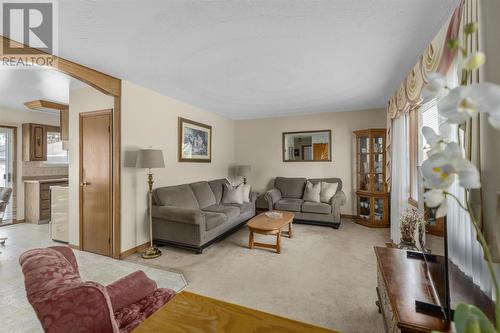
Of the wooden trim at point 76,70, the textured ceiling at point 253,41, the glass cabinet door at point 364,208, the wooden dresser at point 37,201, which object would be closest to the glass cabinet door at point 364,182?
the glass cabinet door at point 364,208

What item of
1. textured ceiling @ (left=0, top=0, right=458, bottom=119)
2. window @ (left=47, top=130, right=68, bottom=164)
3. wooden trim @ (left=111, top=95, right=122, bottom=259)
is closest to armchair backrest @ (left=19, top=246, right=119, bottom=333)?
textured ceiling @ (left=0, top=0, right=458, bottom=119)

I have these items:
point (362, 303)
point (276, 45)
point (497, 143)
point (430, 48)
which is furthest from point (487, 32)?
point (362, 303)

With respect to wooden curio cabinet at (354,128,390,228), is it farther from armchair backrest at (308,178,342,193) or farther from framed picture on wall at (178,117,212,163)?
framed picture on wall at (178,117,212,163)

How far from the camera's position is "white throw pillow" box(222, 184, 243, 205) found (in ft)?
14.9

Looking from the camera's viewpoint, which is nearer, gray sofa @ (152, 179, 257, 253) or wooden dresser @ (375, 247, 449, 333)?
wooden dresser @ (375, 247, 449, 333)

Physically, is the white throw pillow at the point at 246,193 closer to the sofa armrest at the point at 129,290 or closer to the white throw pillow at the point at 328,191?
the white throw pillow at the point at 328,191

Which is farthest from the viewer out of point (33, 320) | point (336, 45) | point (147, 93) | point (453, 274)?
point (147, 93)

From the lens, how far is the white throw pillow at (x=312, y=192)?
15.5 ft

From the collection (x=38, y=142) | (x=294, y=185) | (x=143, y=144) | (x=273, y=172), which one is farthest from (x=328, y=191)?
(x=38, y=142)

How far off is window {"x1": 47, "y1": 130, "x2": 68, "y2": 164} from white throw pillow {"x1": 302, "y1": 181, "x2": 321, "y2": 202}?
19.3ft

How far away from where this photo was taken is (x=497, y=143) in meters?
1.08

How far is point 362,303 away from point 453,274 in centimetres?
100

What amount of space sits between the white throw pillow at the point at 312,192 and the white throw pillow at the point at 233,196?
141 cm

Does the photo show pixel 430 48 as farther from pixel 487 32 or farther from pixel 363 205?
pixel 363 205
